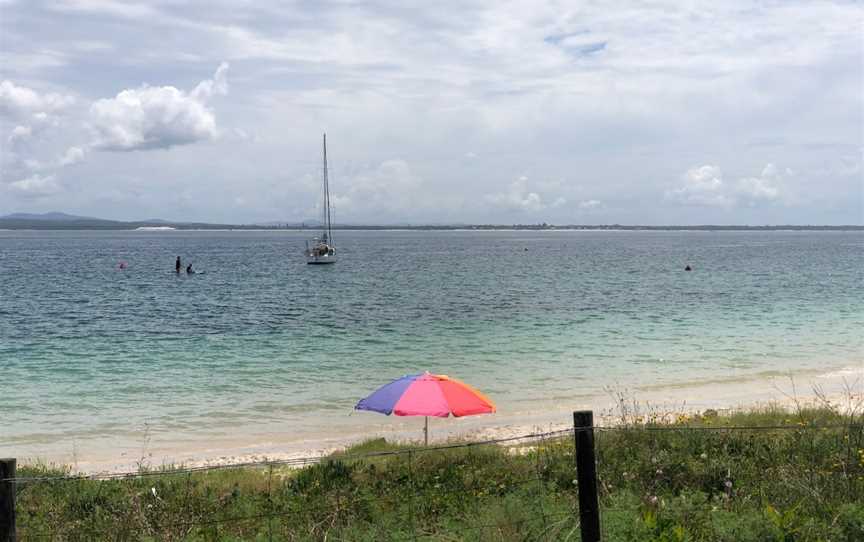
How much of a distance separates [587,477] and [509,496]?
6.77ft

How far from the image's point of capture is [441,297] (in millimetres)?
52875

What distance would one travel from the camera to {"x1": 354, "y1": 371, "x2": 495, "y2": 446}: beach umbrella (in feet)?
38.6

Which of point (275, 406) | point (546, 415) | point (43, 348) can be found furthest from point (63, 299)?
point (546, 415)

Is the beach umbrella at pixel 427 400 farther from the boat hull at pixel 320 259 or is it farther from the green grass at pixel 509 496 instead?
the boat hull at pixel 320 259

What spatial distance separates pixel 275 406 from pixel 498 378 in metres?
7.47

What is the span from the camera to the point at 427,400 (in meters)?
11.9

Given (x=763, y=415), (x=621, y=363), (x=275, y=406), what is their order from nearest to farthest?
(x=763, y=415), (x=275, y=406), (x=621, y=363)

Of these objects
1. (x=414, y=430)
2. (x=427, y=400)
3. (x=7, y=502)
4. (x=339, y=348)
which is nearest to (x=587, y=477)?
(x=7, y=502)

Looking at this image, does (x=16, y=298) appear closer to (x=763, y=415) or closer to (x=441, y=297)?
(x=441, y=297)

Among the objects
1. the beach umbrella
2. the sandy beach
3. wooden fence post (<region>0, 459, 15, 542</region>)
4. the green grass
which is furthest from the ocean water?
wooden fence post (<region>0, 459, 15, 542</region>)

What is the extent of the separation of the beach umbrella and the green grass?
663mm

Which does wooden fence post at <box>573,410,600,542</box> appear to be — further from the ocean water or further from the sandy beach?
the ocean water

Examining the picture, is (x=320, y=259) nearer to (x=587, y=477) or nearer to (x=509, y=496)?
(x=509, y=496)

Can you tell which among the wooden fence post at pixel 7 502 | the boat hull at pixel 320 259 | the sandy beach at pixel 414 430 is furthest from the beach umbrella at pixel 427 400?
the boat hull at pixel 320 259
